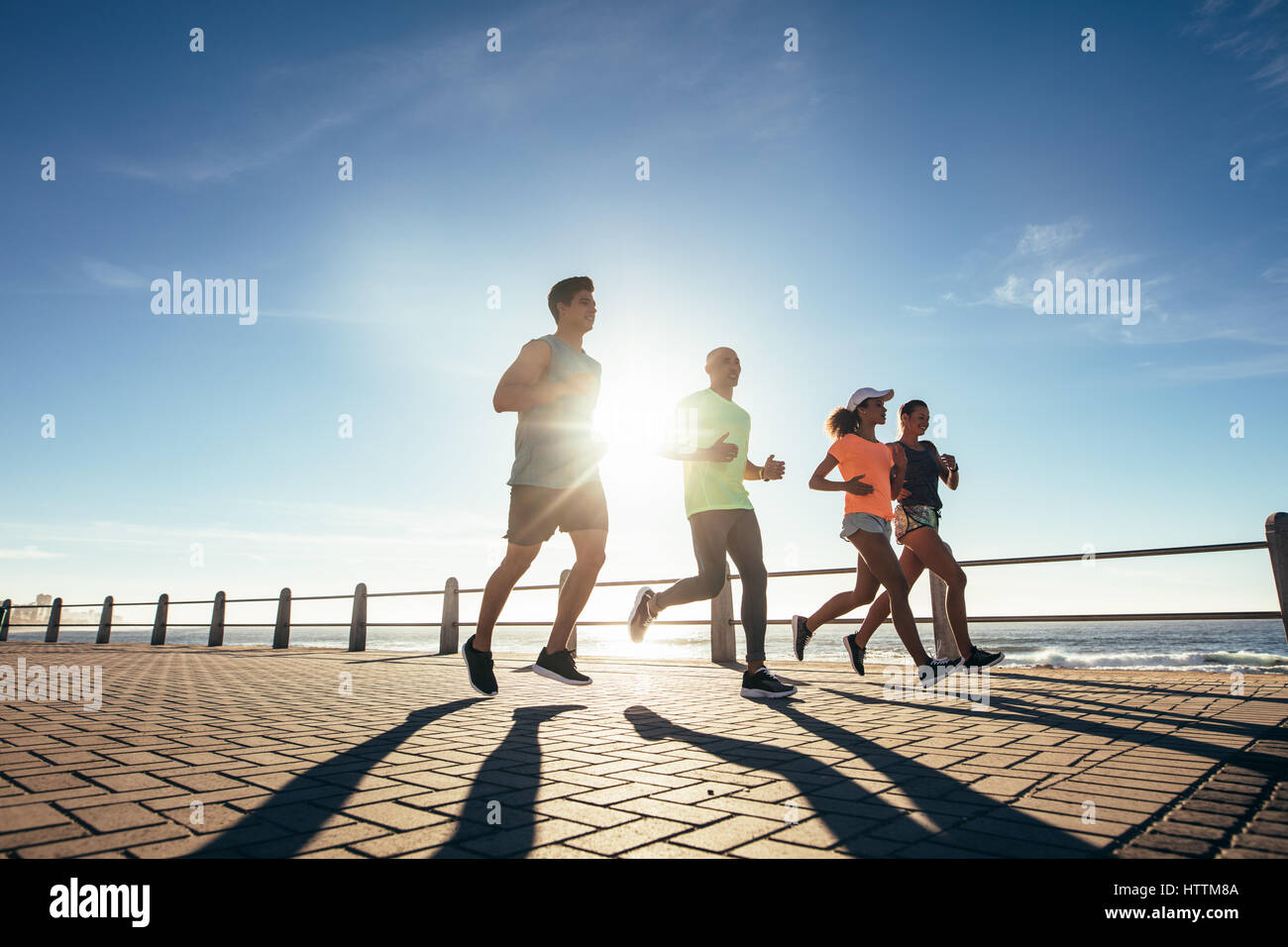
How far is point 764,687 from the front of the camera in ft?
14.9

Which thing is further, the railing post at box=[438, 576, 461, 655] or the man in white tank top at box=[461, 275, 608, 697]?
the railing post at box=[438, 576, 461, 655]

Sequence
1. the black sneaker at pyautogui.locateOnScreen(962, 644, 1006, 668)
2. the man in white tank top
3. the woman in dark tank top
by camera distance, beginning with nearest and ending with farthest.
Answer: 1. the man in white tank top
2. the woman in dark tank top
3. the black sneaker at pyautogui.locateOnScreen(962, 644, 1006, 668)

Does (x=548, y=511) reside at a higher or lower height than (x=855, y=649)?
higher

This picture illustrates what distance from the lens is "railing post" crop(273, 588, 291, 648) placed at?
13656 millimetres

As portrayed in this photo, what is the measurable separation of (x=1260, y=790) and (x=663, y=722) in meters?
2.27

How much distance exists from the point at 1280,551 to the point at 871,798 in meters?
4.77

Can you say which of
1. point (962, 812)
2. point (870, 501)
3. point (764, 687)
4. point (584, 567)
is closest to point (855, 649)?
point (870, 501)

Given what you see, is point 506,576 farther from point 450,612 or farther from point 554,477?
point 450,612

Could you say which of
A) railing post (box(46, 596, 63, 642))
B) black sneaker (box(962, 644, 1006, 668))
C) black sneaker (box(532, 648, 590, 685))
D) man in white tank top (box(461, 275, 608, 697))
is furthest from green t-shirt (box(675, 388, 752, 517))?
railing post (box(46, 596, 63, 642))

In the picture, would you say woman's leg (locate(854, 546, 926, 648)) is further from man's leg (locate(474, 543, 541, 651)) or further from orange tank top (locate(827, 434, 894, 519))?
man's leg (locate(474, 543, 541, 651))

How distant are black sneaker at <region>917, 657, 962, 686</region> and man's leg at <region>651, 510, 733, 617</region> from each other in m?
1.84

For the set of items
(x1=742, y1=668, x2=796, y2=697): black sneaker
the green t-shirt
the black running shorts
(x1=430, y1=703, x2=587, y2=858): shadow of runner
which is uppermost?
the green t-shirt
